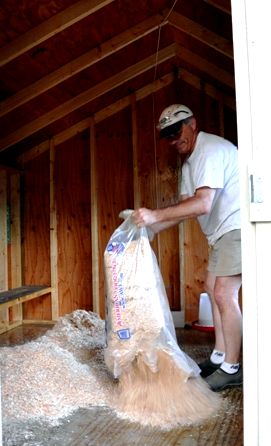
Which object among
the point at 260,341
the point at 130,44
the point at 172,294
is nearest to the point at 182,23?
the point at 130,44

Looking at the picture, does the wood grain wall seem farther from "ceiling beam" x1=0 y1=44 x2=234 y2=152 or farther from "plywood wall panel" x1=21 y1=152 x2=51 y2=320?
"ceiling beam" x1=0 y1=44 x2=234 y2=152

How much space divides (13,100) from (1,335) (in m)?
2.09

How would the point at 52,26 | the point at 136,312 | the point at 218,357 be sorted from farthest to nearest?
1. the point at 52,26
2. the point at 218,357
3. the point at 136,312

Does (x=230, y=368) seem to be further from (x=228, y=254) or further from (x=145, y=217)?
(x=145, y=217)

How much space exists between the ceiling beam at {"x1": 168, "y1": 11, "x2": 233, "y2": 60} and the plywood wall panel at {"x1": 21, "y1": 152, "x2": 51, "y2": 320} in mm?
1876

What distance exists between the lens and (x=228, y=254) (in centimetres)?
210

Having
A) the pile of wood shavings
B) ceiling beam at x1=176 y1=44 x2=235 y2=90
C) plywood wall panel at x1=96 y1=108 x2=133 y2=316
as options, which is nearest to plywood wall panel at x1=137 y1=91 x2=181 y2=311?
plywood wall panel at x1=96 y1=108 x2=133 y2=316

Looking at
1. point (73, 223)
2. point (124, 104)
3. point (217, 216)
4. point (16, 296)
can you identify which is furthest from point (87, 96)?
point (217, 216)

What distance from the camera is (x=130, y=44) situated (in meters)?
3.51

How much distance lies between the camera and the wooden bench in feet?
11.0

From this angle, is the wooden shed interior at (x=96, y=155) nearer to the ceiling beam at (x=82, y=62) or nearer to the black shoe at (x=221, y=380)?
the ceiling beam at (x=82, y=62)

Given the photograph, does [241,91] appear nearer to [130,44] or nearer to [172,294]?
[130,44]

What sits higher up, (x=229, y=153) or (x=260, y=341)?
(x=229, y=153)

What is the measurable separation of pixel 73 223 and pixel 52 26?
6.68 feet
